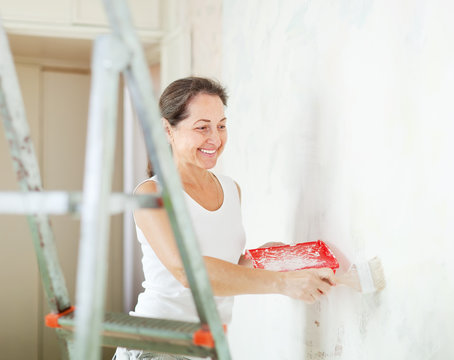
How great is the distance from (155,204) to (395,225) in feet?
2.13

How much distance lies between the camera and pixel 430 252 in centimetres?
106

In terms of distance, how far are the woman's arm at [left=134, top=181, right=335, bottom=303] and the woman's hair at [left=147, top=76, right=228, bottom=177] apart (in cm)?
29

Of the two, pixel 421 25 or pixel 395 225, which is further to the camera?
pixel 395 225

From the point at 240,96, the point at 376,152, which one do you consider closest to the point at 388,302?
the point at 376,152

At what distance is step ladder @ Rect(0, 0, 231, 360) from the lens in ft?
2.07

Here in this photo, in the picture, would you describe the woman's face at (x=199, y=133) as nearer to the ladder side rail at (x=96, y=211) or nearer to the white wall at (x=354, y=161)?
the white wall at (x=354, y=161)

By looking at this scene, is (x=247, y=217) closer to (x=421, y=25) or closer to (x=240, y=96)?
(x=240, y=96)

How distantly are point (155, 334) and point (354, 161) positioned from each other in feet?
2.41

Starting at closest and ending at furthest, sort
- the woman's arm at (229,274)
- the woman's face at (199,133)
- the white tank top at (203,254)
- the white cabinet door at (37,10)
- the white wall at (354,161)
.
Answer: the white wall at (354,161)
the woman's arm at (229,274)
the white tank top at (203,254)
the woman's face at (199,133)
the white cabinet door at (37,10)

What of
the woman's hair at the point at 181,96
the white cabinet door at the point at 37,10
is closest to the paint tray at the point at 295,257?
the woman's hair at the point at 181,96

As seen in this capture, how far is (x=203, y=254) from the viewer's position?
144 cm

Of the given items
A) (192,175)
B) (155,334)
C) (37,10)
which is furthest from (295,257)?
(37,10)

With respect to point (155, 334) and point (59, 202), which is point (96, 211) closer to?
point (59, 202)

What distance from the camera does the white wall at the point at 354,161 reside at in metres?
1.05
